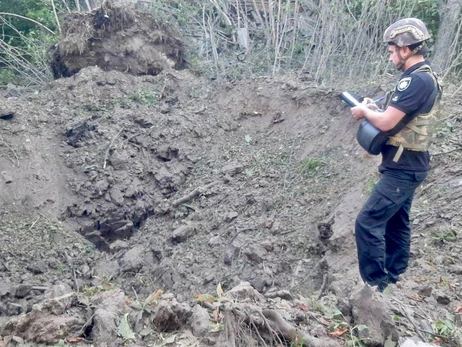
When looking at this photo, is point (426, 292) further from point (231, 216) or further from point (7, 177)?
point (7, 177)

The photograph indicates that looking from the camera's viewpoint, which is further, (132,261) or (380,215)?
(132,261)

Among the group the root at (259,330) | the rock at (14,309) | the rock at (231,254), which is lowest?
the rock at (231,254)

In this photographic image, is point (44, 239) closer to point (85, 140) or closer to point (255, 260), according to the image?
point (85, 140)

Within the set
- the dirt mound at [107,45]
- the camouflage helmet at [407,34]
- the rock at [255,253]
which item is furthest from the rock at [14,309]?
the dirt mound at [107,45]

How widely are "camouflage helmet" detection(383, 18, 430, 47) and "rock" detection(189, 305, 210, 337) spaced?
2311 millimetres

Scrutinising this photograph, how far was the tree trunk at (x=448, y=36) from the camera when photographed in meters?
10.1

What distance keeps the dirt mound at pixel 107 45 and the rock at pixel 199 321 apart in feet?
23.1

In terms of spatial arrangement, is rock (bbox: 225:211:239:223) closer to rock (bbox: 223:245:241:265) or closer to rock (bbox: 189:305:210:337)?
rock (bbox: 223:245:241:265)

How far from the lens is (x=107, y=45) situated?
10.7 m

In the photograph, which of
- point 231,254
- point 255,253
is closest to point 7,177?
point 231,254

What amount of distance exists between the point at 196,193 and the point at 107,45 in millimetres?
3445

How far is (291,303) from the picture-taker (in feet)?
15.0

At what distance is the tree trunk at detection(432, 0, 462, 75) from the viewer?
33.3 ft

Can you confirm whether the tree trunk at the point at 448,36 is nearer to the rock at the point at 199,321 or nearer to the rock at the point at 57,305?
the rock at the point at 199,321
